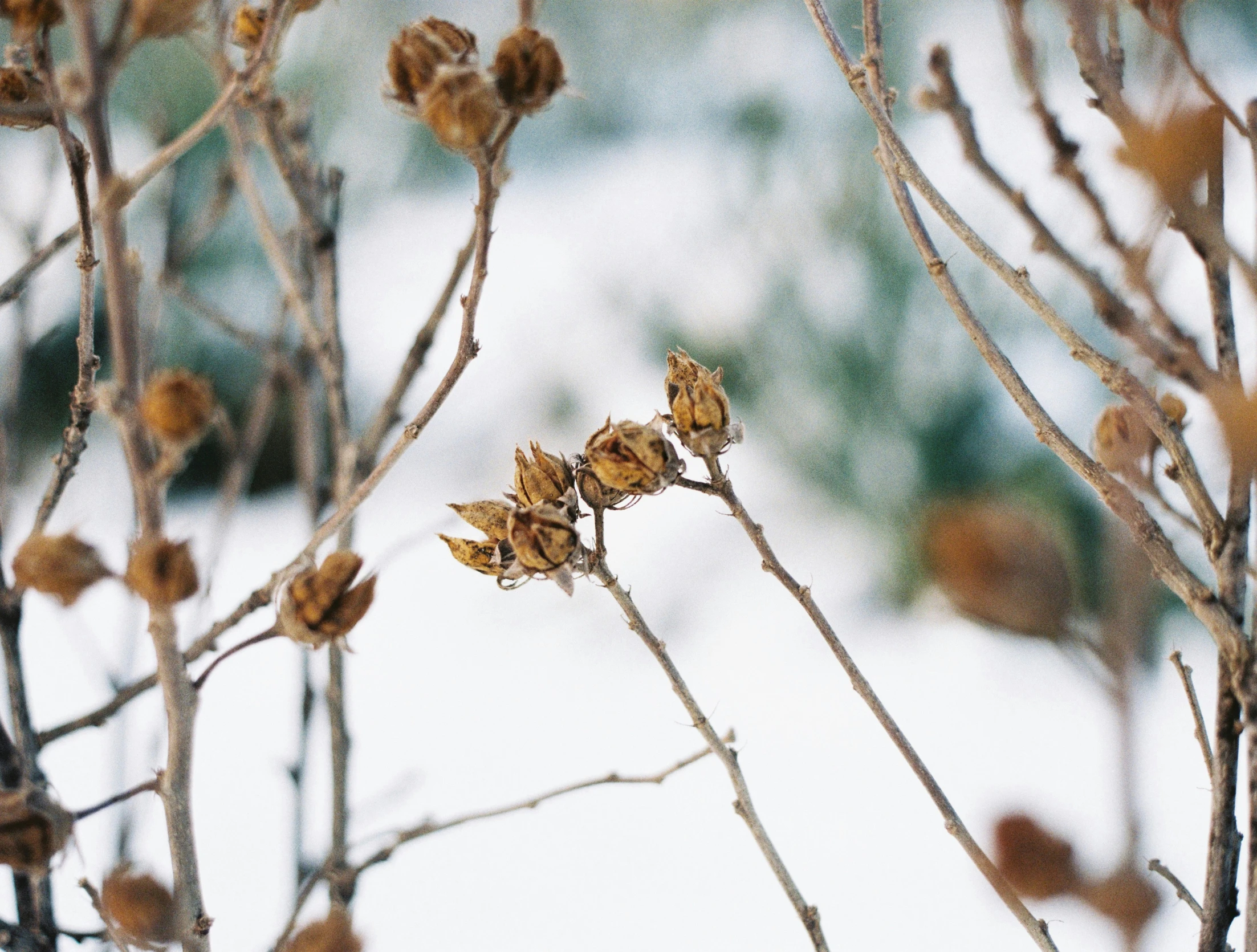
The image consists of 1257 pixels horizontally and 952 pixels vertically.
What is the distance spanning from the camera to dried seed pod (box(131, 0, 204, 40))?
0.53 ft

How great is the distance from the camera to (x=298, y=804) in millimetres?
395

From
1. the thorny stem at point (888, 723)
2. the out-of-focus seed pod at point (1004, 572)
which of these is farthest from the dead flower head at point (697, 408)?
the out-of-focus seed pod at point (1004, 572)

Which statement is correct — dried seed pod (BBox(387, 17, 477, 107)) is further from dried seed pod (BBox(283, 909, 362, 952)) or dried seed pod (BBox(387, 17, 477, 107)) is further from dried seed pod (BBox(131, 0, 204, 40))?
dried seed pod (BBox(283, 909, 362, 952))

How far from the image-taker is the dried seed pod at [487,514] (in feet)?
0.81

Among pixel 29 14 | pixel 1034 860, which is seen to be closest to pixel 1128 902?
pixel 1034 860

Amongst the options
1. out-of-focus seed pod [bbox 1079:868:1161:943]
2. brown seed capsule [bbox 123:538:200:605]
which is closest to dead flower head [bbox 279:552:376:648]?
brown seed capsule [bbox 123:538:200:605]

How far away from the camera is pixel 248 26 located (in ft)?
0.96

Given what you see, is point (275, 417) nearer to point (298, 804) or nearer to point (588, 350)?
point (588, 350)

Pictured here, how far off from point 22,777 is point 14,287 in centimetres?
14

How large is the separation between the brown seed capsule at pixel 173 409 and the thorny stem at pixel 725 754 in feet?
0.33

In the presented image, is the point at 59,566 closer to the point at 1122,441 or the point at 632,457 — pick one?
the point at 632,457

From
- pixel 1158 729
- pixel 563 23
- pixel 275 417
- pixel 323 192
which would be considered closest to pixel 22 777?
pixel 323 192

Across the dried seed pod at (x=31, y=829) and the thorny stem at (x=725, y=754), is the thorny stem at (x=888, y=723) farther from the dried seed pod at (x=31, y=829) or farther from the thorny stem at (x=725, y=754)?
the dried seed pod at (x=31, y=829)

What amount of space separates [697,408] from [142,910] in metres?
0.16
